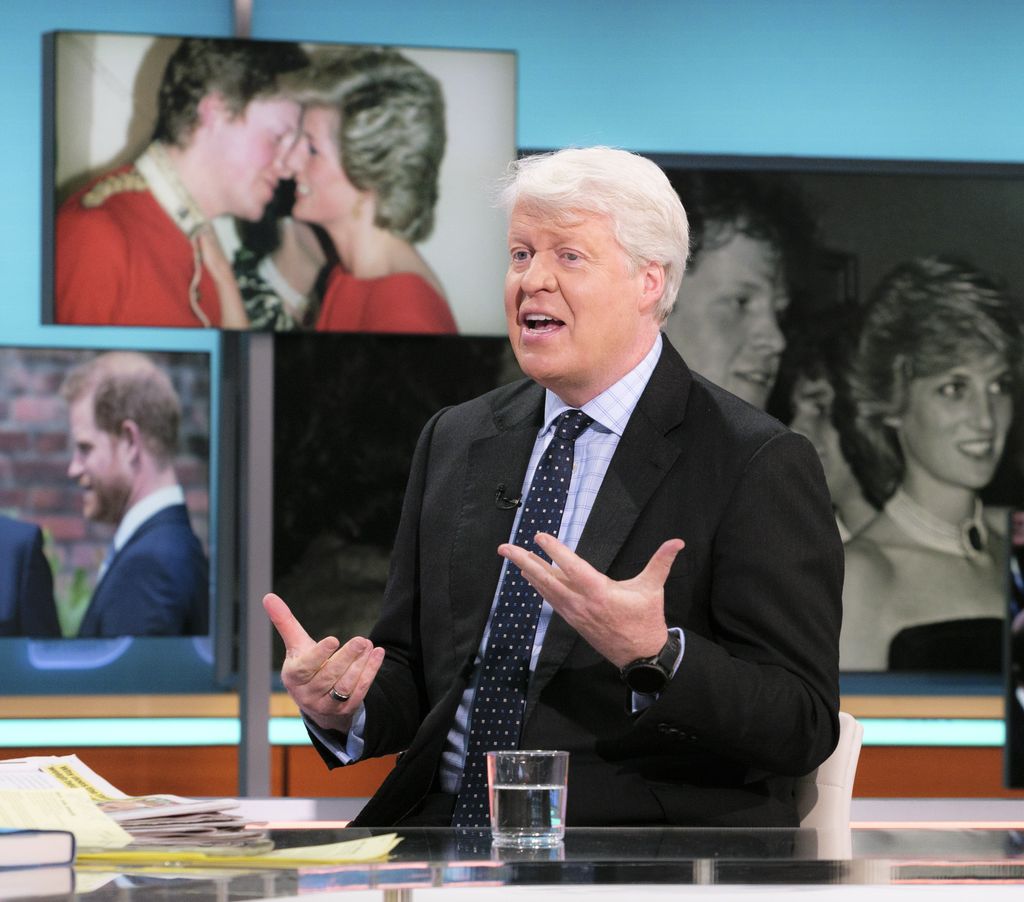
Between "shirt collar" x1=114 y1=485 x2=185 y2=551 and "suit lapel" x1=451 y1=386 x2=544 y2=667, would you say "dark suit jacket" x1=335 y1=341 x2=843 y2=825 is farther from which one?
"shirt collar" x1=114 y1=485 x2=185 y2=551

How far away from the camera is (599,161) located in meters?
2.11

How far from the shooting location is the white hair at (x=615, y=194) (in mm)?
2094

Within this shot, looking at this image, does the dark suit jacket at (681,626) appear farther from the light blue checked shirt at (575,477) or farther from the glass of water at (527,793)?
the glass of water at (527,793)

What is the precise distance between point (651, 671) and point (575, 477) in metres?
0.45

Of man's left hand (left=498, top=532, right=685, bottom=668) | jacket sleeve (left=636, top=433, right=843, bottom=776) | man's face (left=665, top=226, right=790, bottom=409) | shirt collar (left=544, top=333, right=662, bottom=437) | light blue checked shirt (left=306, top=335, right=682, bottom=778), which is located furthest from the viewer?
man's face (left=665, top=226, right=790, bottom=409)

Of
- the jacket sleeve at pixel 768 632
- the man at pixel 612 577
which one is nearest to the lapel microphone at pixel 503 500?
the man at pixel 612 577

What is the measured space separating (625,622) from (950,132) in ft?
9.38

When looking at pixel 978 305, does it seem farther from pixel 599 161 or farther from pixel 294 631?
pixel 294 631

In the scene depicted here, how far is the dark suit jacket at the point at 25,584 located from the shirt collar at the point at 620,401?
2.01 meters

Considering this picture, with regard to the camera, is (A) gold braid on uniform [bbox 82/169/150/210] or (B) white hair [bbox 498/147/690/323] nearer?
(B) white hair [bbox 498/147/690/323]

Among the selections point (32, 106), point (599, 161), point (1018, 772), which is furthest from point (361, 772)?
point (599, 161)

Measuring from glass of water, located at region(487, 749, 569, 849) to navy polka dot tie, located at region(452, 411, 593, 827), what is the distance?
49cm

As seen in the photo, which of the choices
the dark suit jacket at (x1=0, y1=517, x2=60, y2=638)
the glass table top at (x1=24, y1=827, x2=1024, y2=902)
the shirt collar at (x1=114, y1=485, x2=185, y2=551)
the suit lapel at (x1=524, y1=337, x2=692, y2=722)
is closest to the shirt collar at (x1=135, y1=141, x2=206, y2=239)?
the shirt collar at (x1=114, y1=485, x2=185, y2=551)

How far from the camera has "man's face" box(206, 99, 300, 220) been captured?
368 centimetres
